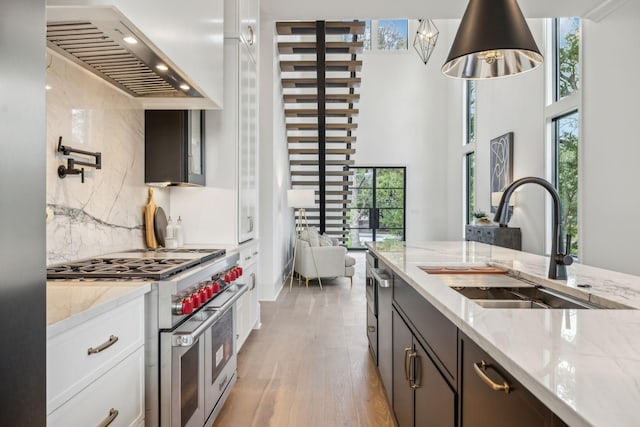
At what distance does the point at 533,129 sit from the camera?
567 cm

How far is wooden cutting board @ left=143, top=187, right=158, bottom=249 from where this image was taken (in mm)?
2682

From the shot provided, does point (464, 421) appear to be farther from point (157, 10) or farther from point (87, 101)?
point (87, 101)

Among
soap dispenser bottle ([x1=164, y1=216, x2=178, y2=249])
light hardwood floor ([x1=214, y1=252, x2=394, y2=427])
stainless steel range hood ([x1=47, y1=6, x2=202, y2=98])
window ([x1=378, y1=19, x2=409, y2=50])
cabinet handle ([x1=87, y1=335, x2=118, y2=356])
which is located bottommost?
light hardwood floor ([x1=214, y1=252, x2=394, y2=427])

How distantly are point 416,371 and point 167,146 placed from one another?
6.84 feet

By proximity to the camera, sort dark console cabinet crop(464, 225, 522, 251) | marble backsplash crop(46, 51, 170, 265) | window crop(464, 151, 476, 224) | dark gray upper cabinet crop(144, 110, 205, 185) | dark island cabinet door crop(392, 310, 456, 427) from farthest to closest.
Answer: window crop(464, 151, 476, 224), dark console cabinet crop(464, 225, 522, 251), dark gray upper cabinet crop(144, 110, 205, 185), marble backsplash crop(46, 51, 170, 265), dark island cabinet door crop(392, 310, 456, 427)

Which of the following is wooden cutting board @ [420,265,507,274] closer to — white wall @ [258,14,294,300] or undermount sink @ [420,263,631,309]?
undermount sink @ [420,263,631,309]

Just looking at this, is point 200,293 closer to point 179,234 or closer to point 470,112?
point 179,234

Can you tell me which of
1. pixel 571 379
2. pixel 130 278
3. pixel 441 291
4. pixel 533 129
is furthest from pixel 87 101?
pixel 533 129

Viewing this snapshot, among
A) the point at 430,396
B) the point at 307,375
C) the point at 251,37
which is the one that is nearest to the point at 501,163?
the point at 251,37

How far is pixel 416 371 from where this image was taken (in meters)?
1.58

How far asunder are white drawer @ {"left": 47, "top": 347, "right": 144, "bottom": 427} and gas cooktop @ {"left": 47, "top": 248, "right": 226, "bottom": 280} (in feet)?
1.04

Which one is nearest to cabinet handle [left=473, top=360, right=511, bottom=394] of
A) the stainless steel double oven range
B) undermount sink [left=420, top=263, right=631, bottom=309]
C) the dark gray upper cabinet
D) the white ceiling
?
undermount sink [left=420, top=263, right=631, bottom=309]

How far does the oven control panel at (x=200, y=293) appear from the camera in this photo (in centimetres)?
162

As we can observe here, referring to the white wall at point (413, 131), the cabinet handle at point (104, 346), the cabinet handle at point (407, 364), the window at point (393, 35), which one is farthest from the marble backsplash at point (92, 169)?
the window at point (393, 35)
